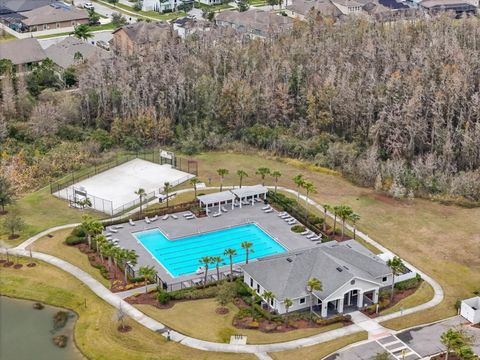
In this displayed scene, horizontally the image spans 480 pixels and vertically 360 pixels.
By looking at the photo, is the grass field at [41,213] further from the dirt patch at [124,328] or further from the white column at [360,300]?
the white column at [360,300]

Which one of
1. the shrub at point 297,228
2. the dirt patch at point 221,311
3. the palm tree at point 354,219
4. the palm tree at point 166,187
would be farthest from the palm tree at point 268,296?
the palm tree at point 166,187

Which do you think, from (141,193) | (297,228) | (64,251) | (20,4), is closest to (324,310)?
(297,228)

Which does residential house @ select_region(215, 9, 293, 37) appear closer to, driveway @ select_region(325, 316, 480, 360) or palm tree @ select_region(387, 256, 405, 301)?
palm tree @ select_region(387, 256, 405, 301)

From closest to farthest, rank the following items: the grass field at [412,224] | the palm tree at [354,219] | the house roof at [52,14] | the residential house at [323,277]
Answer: the residential house at [323,277], the grass field at [412,224], the palm tree at [354,219], the house roof at [52,14]

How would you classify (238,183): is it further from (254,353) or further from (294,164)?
(254,353)

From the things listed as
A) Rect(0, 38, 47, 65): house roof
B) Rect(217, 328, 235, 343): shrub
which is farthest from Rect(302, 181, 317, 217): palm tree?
Rect(0, 38, 47, 65): house roof

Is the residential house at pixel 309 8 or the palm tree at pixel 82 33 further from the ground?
the residential house at pixel 309 8
